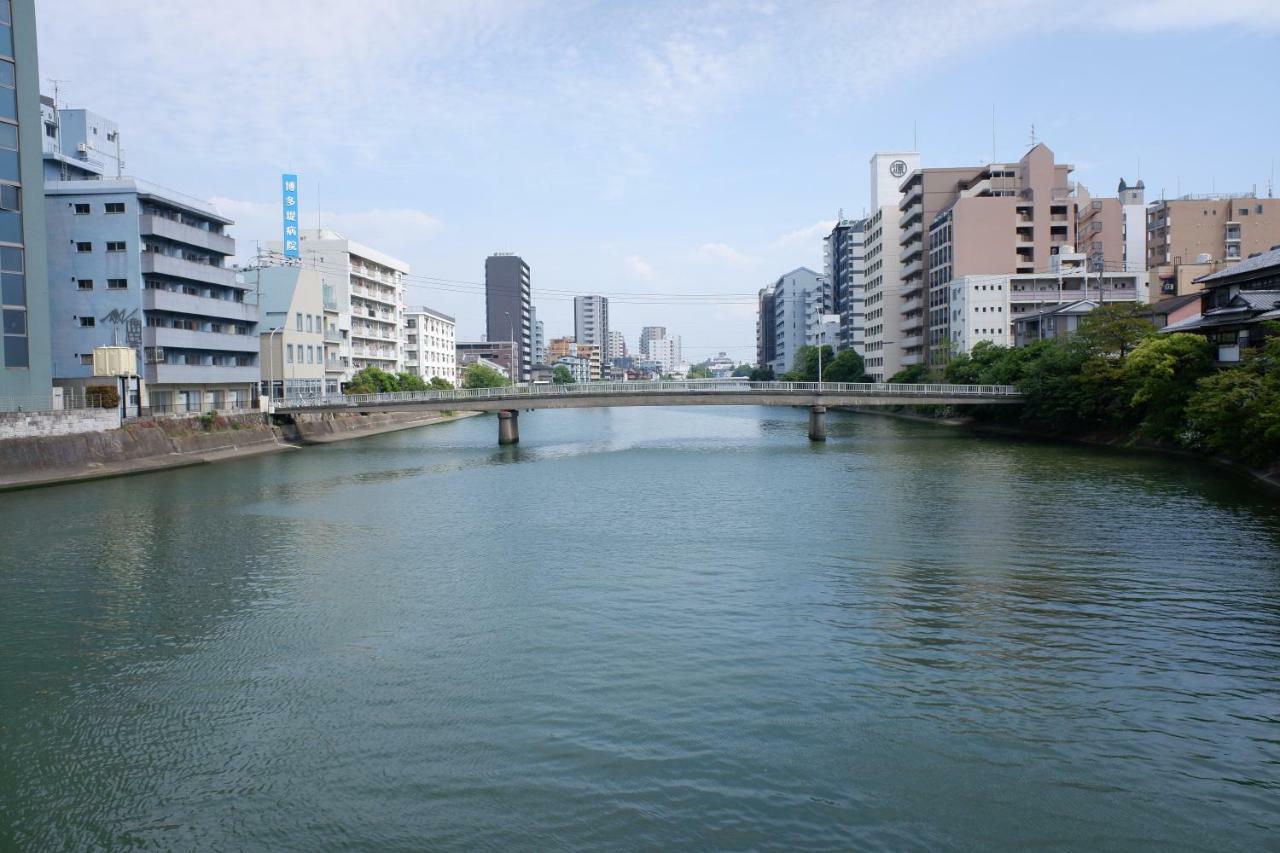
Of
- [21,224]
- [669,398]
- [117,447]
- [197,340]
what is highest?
[21,224]

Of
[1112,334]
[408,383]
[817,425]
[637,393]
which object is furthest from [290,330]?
[1112,334]

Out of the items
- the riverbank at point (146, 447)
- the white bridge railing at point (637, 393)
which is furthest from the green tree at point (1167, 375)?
the riverbank at point (146, 447)

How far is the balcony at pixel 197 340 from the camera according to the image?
43188 millimetres

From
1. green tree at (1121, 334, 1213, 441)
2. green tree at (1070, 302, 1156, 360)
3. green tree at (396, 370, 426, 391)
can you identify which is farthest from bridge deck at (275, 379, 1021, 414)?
green tree at (396, 370, 426, 391)

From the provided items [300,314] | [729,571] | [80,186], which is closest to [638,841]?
[729,571]

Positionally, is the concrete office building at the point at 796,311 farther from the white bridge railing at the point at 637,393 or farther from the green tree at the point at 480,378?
the white bridge railing at the point at 637,393

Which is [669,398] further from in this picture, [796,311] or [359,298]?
[796,311]

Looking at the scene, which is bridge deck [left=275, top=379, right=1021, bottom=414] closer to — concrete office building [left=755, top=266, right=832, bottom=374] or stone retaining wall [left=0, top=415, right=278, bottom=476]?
stone retaining wall [left=0, top=415, right=278, bottom=476]

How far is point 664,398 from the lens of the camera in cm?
4909

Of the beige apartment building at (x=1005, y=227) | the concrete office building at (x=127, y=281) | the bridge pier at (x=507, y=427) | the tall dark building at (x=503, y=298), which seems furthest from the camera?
the tall dark building at (x=503, y=298)

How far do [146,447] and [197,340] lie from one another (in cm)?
1068

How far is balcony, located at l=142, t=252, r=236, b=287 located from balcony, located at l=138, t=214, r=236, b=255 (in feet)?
3.20

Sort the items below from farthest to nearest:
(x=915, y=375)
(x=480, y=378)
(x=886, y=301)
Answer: (x=480, y=378), (x=886, y=301), (x=915, y=375)

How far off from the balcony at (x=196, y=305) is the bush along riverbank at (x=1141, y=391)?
44.1 metres
